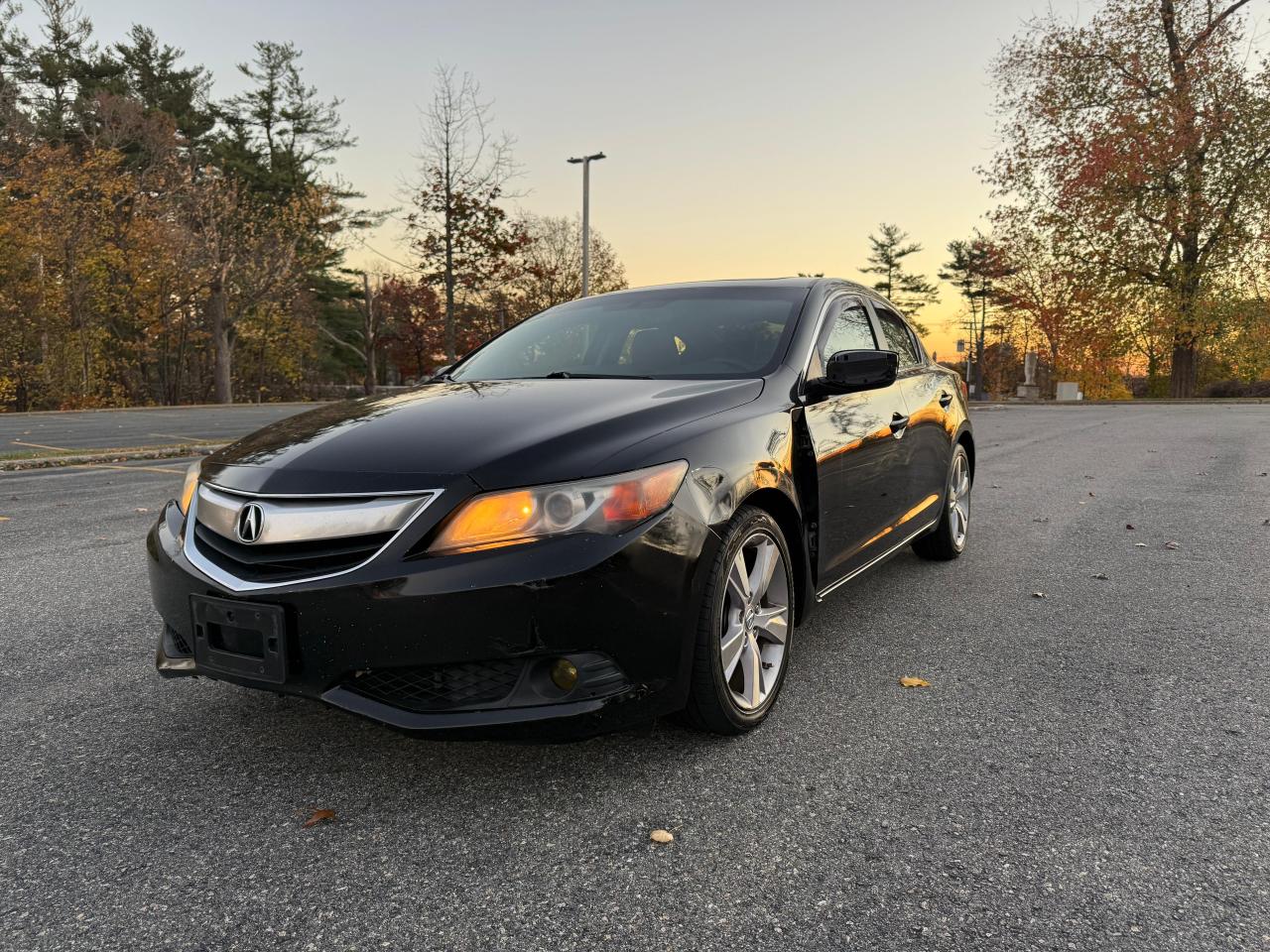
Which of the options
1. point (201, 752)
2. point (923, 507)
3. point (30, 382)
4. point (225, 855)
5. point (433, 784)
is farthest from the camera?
point (30, 382)

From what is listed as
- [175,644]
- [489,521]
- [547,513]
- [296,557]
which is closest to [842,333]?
[547,513]

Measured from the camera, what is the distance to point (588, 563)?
Answer: 2.31 metres

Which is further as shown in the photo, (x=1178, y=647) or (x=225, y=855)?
(x=1178, y=647)

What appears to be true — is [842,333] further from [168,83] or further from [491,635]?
[168,83]

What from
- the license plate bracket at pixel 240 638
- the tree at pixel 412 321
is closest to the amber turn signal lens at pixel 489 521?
the license plate bracket at pixel 240 638

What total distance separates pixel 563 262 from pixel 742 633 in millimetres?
45633

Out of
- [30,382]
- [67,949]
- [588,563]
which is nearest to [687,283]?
[588,563]

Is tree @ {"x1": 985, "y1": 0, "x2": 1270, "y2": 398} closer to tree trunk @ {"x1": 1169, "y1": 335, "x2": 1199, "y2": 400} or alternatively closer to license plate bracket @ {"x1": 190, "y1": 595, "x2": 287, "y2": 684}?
tree trunk @ {"x1": 1169, "y1": 335, "x2": 1199, "y2": 400}

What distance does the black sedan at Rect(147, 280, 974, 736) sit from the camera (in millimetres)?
2293

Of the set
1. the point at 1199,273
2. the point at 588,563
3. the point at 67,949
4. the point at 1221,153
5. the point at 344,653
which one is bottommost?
the point at 67,949

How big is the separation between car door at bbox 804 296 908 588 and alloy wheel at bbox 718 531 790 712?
14.4 inches

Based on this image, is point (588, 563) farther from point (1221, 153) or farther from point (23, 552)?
point (1221, 153)

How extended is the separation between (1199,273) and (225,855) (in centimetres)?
3661

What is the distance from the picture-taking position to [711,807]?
244cm
